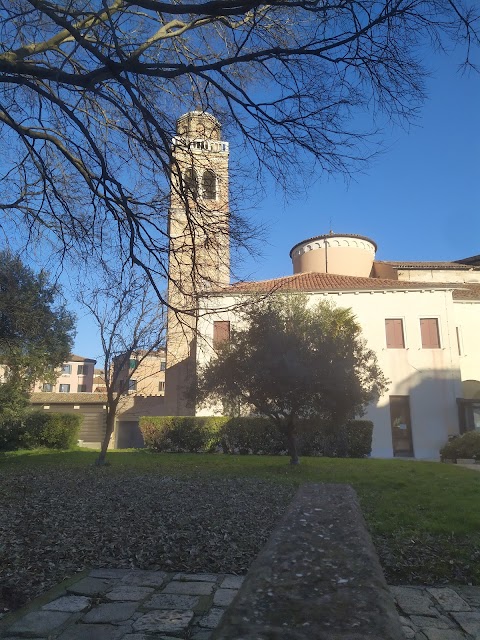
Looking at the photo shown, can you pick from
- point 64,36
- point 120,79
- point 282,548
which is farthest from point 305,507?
point 64,36

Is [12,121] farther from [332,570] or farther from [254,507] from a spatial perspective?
[254,507]

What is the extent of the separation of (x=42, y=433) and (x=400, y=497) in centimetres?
1693

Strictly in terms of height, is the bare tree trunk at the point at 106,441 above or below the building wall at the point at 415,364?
below

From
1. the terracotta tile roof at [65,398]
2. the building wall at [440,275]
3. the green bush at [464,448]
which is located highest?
the building wall at [440,275]

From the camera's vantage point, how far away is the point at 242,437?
19.4 metres

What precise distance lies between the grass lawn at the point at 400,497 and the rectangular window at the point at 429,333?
419 inches

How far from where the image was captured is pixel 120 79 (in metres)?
4.30

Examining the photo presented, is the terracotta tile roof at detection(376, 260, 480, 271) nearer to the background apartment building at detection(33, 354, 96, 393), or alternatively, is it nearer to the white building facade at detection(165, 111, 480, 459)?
the white building facade at detection(165, 111, 480, 459)

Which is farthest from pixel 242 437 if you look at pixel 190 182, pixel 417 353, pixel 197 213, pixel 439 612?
pixel 439 612

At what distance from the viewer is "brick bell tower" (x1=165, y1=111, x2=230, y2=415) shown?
17.8 feet

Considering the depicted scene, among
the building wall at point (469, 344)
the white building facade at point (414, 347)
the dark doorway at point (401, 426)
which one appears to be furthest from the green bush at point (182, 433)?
the building wall at point (469, 344)

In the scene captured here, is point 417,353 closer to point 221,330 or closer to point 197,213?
point 221,330

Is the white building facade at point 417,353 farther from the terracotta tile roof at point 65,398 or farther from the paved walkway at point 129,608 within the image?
the terracotta tile roof at point 65,398

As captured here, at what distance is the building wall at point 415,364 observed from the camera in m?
21.7
